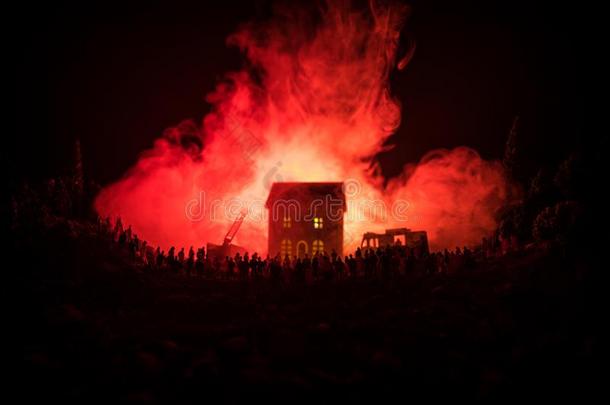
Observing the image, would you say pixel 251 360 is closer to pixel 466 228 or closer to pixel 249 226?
pixel 249 226

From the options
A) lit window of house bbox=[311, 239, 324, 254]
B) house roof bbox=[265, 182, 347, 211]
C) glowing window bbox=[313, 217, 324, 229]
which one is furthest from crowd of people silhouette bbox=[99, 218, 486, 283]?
house roof bbox=[265, 182, 347, 211]

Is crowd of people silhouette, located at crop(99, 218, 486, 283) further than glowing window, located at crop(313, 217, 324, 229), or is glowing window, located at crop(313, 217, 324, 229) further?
glowing window, located at crop(313, 217, 324, 229)

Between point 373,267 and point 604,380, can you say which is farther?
point 373,267

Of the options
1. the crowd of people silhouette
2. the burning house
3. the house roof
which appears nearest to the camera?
→ the crowd of people silhouette

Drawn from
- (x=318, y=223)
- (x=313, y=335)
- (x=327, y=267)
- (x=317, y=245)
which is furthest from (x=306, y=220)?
(x=313, y=335)

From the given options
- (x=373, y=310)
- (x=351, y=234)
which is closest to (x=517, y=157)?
(x=351, y=234)

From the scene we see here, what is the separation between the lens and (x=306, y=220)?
1624 inches

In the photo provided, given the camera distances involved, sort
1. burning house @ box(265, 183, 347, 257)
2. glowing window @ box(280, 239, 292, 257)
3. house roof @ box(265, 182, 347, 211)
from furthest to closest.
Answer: house roof @ box(265, 182, 347, 211)
glowing window @ box(280, 239, 292, 257)
burning house @ box(265, 183, 347, 257)

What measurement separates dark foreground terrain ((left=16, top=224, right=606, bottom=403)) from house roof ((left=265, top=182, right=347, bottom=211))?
16.9 m

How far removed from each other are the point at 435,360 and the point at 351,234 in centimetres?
3077

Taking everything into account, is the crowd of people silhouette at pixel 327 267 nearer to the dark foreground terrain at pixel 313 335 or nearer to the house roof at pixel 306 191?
the dark foreground terrain at pixel 313 335

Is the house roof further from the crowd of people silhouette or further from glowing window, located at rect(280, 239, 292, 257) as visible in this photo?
the crowd of people silhouette

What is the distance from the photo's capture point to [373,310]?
2097 cm

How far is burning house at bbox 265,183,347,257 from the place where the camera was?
40906 mm
